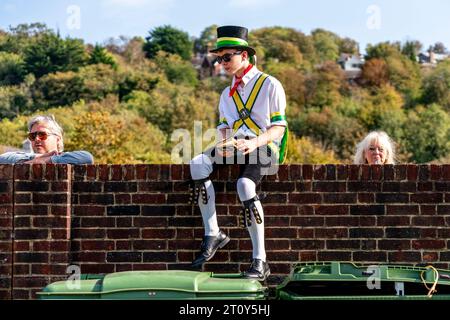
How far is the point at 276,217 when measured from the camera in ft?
23.4

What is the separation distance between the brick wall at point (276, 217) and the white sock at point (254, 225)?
468mm

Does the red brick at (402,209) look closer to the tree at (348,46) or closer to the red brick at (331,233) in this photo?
the red brick at (331,233)

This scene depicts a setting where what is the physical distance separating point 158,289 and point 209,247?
6.58 ft

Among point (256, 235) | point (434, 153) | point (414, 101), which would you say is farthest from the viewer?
point (414, 101)

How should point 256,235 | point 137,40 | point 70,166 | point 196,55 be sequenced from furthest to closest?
point 196,55 < point 137,40 < point 70,166 < point 256,235

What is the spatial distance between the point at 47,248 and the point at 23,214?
0.32 metres

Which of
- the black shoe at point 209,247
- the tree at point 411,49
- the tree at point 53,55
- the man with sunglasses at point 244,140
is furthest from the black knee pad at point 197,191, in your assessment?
the tree at point 411,49

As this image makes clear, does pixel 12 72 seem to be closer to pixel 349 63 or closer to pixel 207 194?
pixel 349 63

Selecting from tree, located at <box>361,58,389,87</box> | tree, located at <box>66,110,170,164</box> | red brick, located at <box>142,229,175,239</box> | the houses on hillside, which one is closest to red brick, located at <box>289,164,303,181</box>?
red brick, located at <box>142,229,175,239</box>

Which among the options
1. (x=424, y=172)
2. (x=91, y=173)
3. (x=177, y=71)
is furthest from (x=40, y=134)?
(x=177, y=71)

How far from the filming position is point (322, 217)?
712cm

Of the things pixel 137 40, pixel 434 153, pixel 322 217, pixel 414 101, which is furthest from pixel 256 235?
pixel 137 40

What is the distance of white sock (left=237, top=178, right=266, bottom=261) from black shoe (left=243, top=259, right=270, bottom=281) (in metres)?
0.04

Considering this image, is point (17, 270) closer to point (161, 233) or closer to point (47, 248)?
point (47, 248)
